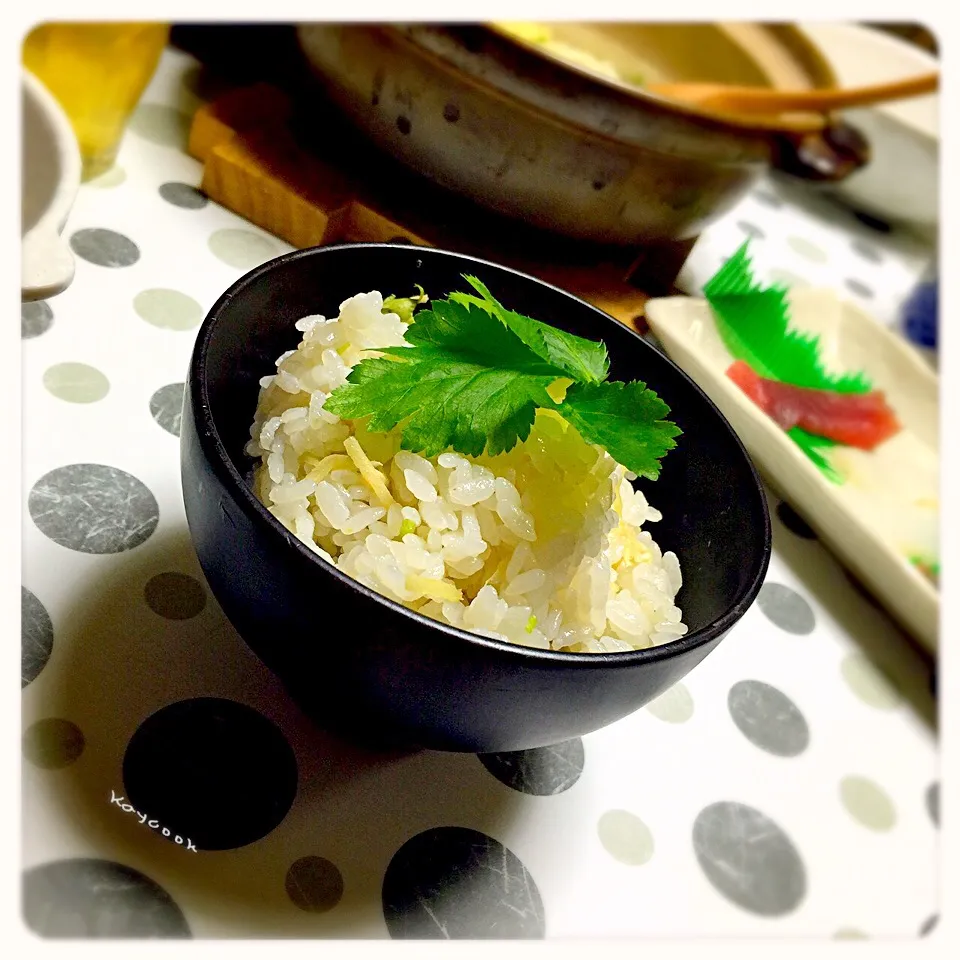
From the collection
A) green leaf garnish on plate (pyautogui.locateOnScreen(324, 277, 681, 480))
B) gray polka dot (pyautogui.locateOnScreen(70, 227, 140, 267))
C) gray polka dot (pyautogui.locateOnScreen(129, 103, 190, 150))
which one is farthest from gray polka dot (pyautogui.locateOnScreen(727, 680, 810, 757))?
gray polka dot (pyautogui.locateOnScreen(129, 103, 190, 150))

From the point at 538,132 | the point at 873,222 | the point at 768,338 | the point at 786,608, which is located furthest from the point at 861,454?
the point at 873,222

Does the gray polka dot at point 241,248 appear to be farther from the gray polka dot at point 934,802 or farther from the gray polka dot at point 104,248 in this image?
the gray polka dot at point 934,802

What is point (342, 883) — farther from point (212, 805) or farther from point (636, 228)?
point (636, 228)

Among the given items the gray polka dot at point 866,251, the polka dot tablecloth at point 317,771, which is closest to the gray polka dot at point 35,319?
the polka dot tablecloth at point 317,771

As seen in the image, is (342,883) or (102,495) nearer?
(342,883)

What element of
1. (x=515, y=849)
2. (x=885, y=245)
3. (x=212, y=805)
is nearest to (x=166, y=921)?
(x=212, y=805)

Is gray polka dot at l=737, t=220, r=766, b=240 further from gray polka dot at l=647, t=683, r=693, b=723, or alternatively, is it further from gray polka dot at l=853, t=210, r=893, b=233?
gray polka dot at l=647, t=683, r=693, b=723

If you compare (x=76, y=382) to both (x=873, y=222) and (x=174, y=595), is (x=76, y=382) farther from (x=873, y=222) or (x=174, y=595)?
(x=873, y=222)
